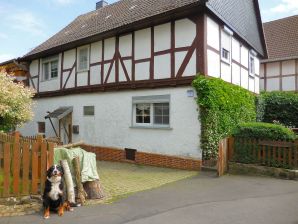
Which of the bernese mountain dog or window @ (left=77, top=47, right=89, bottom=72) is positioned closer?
the bernese mountain dog

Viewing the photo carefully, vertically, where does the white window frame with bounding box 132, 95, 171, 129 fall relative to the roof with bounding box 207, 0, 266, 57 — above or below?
below

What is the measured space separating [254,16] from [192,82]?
8.40 m

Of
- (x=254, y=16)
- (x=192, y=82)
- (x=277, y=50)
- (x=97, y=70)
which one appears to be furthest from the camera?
(x=277, y=50)

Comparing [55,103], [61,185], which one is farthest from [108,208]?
[55,103]

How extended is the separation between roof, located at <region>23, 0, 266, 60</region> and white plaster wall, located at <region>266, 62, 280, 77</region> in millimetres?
3519

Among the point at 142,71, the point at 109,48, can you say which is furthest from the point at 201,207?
the point at 109,48

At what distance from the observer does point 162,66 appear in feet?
42.4

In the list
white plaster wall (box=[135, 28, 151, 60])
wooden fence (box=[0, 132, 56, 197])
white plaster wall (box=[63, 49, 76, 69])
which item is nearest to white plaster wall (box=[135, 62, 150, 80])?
white plaster wall (box=[135, 28, 151, 60])

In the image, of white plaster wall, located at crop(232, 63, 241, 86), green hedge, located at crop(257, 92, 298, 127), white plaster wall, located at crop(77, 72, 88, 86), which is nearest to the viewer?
white plaster wall, located at crop(232, 63, 241, 86)

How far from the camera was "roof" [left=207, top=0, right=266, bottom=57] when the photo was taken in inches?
513

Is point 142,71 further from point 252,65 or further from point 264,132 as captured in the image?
point 252,65

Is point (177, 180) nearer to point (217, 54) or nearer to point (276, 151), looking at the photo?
point (276, 151)

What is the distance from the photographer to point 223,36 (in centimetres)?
1351

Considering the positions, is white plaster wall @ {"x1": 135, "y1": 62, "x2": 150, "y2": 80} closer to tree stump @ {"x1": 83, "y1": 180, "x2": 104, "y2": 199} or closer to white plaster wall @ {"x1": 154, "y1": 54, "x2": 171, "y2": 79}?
white plaster wall @ {"x1": 154, "y1": 54, "x2": 171, "y2": 79}
